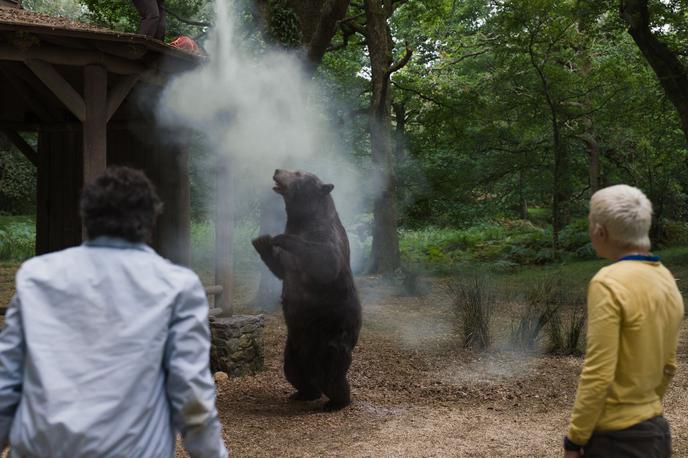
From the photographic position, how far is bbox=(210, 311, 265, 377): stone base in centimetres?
750

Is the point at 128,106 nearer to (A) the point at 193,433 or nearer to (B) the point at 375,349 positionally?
(B) the point at 375,349

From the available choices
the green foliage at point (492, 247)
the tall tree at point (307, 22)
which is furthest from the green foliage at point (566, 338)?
the green foliage at point (492, 247)

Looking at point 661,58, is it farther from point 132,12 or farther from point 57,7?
point 57,7

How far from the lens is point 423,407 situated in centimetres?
659

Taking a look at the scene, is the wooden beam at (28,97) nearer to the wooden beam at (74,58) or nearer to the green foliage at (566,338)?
the wooden beam at (74,58)

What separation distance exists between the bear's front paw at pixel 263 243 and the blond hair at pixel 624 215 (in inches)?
140

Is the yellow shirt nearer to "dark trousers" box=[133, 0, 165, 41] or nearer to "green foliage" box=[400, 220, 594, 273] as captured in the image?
"dark trousers" box=[133, 0, 165, 41]

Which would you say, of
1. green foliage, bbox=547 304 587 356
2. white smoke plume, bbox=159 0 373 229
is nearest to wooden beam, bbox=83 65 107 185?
white smoke plume, bbox=159 0 373 229

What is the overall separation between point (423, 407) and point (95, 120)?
3967mm

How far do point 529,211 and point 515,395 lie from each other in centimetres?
2082

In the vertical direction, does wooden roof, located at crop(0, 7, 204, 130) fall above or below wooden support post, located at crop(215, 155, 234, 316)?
above

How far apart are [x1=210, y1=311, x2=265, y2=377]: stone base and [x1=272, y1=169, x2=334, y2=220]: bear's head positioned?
6.58 feet

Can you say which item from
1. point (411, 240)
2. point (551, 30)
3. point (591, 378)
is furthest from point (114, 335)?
point (411, 240)

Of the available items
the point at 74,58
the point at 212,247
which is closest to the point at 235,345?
the point at 74,58
